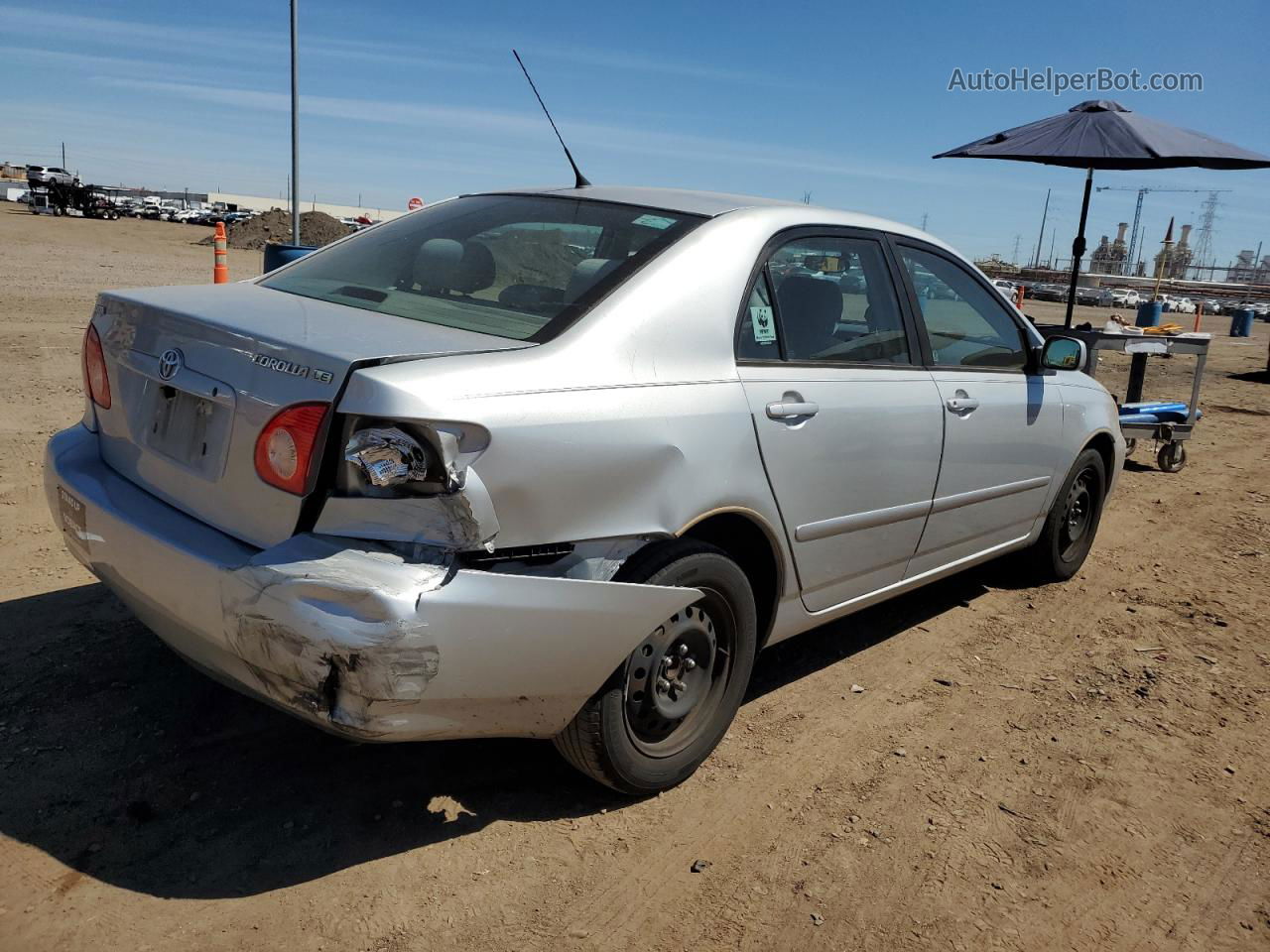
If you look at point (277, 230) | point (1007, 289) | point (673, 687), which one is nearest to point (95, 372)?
point (673, 687)

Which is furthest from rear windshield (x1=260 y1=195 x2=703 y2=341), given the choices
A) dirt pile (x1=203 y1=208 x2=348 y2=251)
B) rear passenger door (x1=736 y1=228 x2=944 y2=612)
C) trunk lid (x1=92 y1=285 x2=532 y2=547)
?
dirt pile (x1=203 y1=208 x2=348 y2=251)

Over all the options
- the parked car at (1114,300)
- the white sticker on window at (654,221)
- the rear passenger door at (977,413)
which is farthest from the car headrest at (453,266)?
the parked car at (1114,300)

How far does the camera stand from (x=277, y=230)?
40375 millimetres

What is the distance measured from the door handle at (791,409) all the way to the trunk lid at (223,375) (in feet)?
2.84

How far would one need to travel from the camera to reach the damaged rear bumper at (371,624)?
2275 millimetres

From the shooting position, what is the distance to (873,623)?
4766 millimetres

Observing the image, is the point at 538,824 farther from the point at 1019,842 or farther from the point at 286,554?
the point at 1019,842

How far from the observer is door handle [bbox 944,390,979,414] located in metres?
3.96

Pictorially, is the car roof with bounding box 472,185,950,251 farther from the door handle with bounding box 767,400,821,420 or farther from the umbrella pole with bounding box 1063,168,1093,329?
the umbrella pole with bounding box 1063,168,1093,329

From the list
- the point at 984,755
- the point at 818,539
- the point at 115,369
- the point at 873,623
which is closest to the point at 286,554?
the point at 115,369

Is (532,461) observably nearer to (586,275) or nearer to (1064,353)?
(586,275)

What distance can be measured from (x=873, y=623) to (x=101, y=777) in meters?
3.16

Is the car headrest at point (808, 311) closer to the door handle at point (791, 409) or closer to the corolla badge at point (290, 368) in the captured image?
the door handle at point (791, 409)

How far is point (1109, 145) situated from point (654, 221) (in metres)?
6.85
